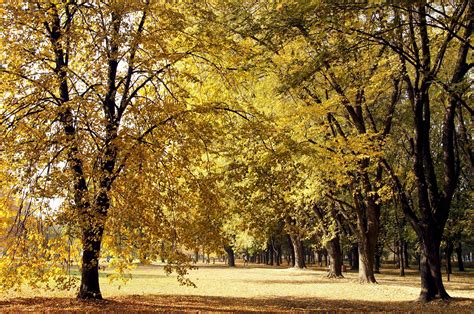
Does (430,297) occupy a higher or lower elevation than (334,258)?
lower

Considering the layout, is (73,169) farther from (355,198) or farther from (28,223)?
(355,198)

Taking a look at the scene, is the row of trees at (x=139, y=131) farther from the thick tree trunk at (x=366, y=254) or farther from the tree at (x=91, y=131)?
the thick tree trunk at (x=366, y=254)

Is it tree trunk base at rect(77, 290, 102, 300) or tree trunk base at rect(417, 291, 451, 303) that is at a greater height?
tree trunk base at rect(77, 290, 102, 300)

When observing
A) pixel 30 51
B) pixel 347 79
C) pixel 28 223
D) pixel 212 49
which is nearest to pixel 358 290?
pixel 347 79

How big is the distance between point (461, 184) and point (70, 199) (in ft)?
136

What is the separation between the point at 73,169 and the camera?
11.3 metres

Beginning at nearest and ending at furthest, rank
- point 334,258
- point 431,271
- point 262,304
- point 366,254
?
1. point 262,304
2. point 431,271
3. point 366,254
4. point 334,258

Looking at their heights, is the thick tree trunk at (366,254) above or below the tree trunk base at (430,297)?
above

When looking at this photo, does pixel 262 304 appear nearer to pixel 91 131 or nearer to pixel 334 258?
pixel 91 131

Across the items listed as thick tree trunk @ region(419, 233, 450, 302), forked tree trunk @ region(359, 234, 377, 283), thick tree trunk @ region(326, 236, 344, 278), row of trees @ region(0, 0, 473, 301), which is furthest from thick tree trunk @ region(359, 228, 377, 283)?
row of trees @ region(0, 0, 473, 301)

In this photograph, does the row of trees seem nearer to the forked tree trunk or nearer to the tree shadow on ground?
the tree shadow on ground

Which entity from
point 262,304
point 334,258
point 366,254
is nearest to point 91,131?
point 262,304

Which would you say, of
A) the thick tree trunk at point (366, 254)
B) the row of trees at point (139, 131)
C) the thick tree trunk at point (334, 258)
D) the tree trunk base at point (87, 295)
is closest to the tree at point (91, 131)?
the row of trees at point (139, 131)

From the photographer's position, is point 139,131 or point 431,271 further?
point 431,271
